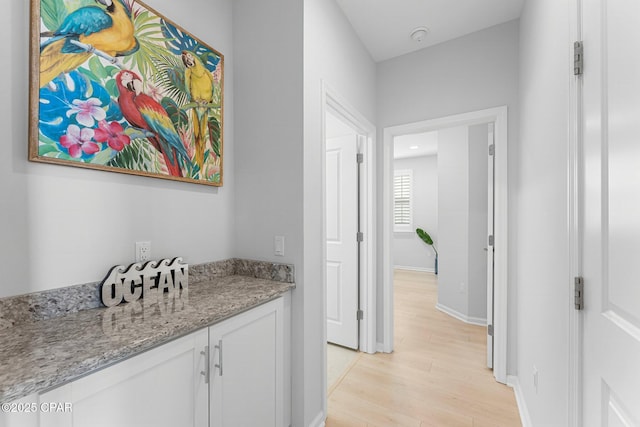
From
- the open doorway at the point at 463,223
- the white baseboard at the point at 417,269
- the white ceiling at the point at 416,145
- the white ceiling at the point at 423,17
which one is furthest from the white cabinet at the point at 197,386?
the white baseboard at the point at 417,269

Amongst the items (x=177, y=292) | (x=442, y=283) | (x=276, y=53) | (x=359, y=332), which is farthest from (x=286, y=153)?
(x=442, y=283)

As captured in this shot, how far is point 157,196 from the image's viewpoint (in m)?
1.44

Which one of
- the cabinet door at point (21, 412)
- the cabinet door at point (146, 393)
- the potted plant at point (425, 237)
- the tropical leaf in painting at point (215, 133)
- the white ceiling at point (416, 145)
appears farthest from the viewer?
the potted plant at point (425, 237)

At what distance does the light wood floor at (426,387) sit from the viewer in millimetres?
1777

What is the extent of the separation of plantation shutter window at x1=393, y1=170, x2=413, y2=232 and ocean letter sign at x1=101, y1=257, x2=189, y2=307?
6.01 metres

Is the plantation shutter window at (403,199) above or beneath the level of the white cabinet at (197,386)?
above

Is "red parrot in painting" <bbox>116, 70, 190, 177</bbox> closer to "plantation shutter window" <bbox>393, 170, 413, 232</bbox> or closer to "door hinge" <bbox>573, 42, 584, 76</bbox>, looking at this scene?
"door hinge" <bbox>573, 42, 584, 76</bbox>

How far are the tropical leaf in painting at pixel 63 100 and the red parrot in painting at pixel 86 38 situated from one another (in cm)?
3

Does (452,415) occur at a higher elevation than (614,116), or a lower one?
lower

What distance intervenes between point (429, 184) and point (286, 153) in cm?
562

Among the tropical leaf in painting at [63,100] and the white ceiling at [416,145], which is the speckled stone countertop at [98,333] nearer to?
the tropical leaf in painting at [63,100]

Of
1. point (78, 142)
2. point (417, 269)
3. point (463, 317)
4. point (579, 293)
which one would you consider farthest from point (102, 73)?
point (417, 269)

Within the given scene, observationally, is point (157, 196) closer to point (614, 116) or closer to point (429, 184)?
point (614, 116)

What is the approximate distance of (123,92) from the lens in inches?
50.4
